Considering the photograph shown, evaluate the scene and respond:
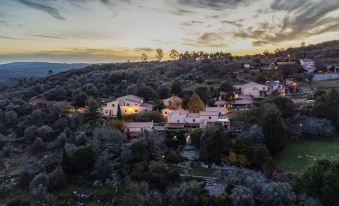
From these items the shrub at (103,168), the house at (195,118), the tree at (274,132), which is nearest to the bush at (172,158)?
the shrub at (103,168)

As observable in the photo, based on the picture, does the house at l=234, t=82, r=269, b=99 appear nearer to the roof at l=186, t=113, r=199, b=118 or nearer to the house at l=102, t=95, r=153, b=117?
the roof at l=186, t=113, r=199, b=118

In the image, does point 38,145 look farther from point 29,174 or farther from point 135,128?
point 135,128

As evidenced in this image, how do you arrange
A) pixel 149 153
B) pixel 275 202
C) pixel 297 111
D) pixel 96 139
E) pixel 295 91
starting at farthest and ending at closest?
1. pixel 295 91
2. pixel 297 111
3. pixel 96 139
4. pixel 149 153
5. pixel 275 202

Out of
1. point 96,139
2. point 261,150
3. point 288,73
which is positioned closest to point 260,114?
point 261,150

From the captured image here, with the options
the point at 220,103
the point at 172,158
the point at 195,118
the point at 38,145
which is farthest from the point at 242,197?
the point at 38,145

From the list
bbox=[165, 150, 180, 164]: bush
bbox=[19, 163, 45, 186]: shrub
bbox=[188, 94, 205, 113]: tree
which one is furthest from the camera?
bbox=[188, 94, 205, 113]: tree

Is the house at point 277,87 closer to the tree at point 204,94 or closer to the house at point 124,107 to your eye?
the tree at point 204,94

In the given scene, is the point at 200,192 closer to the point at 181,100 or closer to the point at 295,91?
the point at 181,100

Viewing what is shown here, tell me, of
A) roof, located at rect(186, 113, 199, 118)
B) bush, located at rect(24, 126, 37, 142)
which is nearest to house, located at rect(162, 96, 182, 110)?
roof, located at rect(186, 113, 199, 118)
